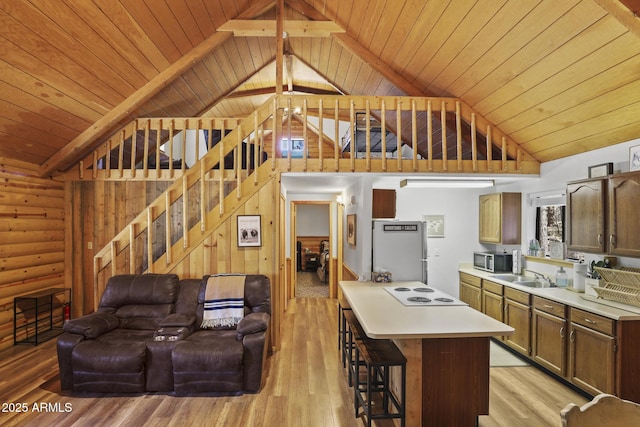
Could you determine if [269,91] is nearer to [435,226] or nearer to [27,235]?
[435,226]

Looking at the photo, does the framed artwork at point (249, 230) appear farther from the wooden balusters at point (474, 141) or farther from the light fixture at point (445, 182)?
the wooden balusters at point (474, 141)

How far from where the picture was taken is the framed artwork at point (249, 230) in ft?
13.0

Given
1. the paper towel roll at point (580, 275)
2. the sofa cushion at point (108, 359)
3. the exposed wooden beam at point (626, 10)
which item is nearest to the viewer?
the exposed wooden beam at point (626, 10)

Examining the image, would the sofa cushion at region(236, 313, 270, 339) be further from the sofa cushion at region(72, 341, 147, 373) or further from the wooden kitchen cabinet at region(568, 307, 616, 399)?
the wooden kitchen cabinet at region(568, 307, 616, 399)

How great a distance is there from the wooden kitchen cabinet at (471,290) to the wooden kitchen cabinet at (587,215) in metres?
1.41

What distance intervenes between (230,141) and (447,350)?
339 centimetres

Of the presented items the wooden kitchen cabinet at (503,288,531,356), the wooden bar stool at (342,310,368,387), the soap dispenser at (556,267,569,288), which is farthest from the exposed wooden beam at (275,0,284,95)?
the soap dispenser at (556,267,569,288)

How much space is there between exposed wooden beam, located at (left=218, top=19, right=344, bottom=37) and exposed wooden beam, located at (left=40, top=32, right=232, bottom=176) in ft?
0.46

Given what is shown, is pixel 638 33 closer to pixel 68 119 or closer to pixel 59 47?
pixel 59 47

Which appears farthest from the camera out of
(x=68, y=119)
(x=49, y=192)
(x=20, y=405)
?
(x=49, y=192)

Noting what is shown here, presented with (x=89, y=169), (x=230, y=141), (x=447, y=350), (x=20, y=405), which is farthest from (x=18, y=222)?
(x=447, y=350)

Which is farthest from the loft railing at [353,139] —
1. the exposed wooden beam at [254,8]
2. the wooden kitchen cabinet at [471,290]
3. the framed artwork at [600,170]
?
the wooden kitchen cabinet at [471,290]

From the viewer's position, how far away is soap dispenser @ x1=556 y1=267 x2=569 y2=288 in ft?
11.9

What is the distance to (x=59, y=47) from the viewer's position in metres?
2.91
